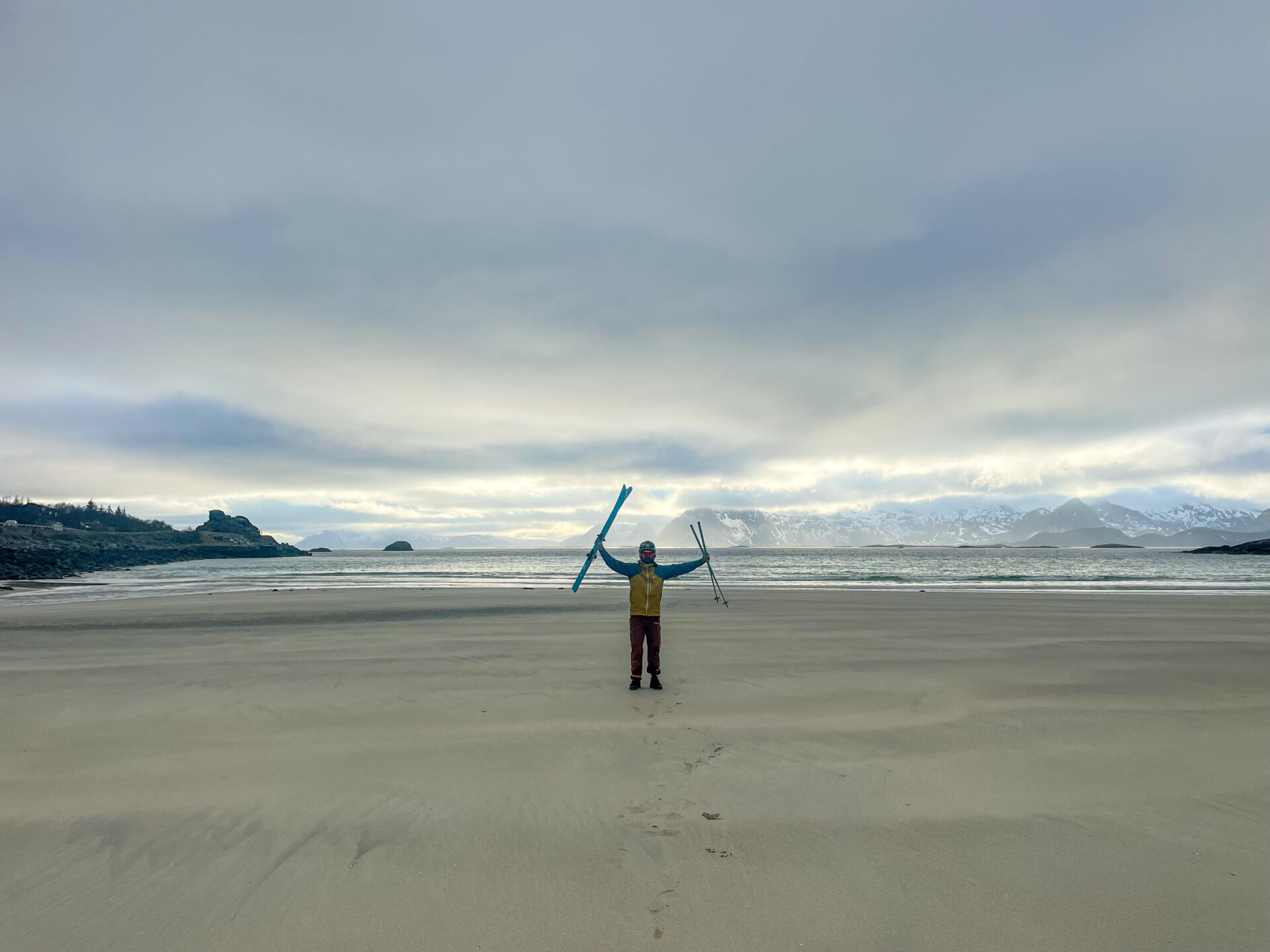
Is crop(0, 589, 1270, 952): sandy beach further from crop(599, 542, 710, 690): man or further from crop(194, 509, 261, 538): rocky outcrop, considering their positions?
crop(194, 509, 261, 538): rocky outcrop

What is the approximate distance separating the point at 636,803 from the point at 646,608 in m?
4.22

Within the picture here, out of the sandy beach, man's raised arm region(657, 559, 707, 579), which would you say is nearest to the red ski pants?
the sandy beach

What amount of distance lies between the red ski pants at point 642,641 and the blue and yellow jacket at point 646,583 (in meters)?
0.16

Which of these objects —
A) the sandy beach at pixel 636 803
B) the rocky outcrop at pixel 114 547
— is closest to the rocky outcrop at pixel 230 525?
the rocky outcrop at pixel 114 547

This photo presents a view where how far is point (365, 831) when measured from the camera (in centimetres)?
481

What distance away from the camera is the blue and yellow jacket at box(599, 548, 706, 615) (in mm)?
9242

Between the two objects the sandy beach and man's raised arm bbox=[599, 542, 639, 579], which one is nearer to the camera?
the sandy beach

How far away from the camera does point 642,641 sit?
9430mm

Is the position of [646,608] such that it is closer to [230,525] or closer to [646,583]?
[646,583]

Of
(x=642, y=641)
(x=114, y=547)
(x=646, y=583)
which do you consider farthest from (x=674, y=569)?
(x=114, y=547)

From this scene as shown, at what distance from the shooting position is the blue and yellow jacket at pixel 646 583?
924cm

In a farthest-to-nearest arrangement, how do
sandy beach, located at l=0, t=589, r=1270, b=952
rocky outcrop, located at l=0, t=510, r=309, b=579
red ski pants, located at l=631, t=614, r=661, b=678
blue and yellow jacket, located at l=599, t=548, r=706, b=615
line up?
1. rocky outcrop, located at l=0, t=510, r=309, b=579
2. red ski pants, located at l=631, t=614, r=661, b=678
3. blue and yellow jacket, located at l=599, t=548, r=706, b=615
4. sandy beach, located at l=0, t=589, r=1270, b=952

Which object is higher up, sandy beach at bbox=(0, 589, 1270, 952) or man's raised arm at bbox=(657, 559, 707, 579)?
man's raised arm at bbox=(657, 559, 707, 579)

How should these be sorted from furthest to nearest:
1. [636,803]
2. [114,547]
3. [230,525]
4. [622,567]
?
[230,525], [114,547], [622,567], [636,803]
